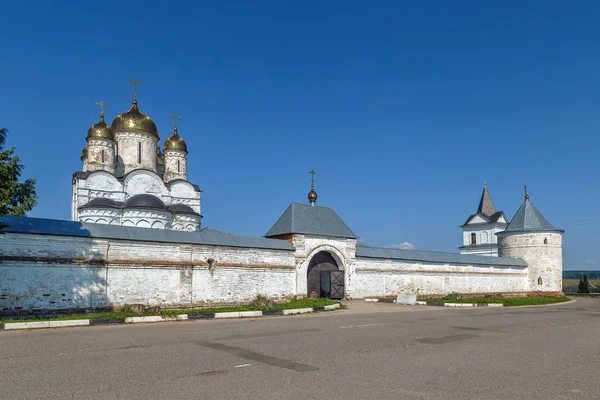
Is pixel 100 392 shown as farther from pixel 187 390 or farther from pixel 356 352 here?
pixel 356 352

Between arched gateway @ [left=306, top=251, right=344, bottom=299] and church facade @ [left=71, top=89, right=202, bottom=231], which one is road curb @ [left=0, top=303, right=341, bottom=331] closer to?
arched gateway @ [left=306, top=251, right=344, bottom=299]

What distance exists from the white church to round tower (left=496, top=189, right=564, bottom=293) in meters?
0.06

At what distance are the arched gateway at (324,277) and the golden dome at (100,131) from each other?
17002mm

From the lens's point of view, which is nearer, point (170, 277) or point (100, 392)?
point (100, 392)

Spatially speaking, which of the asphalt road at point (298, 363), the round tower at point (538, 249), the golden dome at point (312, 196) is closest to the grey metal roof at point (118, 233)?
the asphalt road at point (298, 363)

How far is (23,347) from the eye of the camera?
8.54 meters

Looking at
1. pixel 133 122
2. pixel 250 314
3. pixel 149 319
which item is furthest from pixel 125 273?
pixel 133 122

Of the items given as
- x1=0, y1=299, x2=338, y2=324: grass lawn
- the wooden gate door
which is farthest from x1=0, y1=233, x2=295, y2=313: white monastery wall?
the wooden gate door

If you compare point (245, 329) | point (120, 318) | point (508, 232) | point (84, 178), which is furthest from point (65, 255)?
point (508, 232)

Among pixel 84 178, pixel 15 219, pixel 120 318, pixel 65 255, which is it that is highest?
pixel 84 178

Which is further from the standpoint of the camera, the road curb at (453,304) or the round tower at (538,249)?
the round tower at (538,249)

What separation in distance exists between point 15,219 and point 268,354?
9782 mm

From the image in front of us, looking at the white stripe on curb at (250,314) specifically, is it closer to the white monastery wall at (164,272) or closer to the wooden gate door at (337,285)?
the white monastery wall at (164,272)

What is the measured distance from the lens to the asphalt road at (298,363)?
572cm
